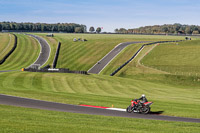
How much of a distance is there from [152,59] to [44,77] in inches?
1841

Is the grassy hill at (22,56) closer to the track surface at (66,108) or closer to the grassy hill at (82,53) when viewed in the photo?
the grassy hill at (82,53)

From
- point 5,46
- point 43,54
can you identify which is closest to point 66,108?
point 43,54

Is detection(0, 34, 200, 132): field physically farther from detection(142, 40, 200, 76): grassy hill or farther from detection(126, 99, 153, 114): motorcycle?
detection(126, 99, 153, 114): motorcycle

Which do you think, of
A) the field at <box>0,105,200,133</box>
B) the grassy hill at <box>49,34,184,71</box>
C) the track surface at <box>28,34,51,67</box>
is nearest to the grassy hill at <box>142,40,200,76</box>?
the grassy hill at <box>49,34,184,71</box>

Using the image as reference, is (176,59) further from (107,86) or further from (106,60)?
(107,86)

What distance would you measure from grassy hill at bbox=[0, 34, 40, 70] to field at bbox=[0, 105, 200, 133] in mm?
75597

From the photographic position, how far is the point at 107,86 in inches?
2154

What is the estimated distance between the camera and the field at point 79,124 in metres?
18.6

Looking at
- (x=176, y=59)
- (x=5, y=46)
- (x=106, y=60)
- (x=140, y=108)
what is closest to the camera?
(x=140, y=108)

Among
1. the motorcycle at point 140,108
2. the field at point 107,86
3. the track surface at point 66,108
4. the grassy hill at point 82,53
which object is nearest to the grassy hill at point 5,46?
the field at point 107,86

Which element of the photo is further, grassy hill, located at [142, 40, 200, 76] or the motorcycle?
grassy hill, located at [142, 40, 200, 76]

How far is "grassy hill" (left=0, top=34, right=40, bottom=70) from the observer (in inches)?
3974

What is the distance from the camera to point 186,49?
10812 centimetres

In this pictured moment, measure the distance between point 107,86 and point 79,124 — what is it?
1339 inches
